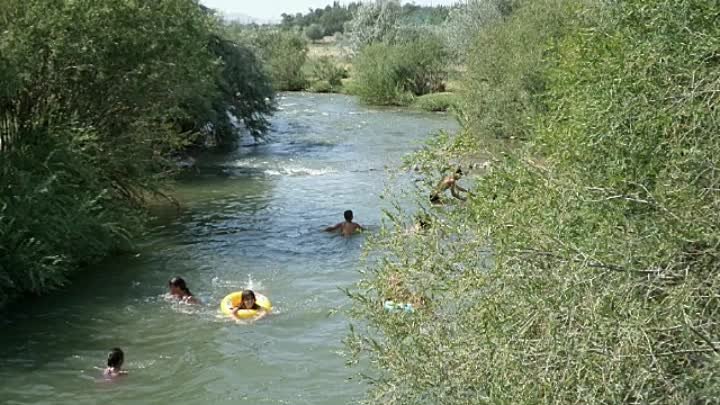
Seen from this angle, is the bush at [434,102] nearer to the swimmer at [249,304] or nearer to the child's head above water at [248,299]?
the swimmer at [249,304]

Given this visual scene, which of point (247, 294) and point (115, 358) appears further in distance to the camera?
point (247, 294)

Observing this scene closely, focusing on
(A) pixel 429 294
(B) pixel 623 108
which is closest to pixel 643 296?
(B) pixel 623 108

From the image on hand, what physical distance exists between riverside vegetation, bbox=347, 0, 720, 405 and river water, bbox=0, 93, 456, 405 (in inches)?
74.3

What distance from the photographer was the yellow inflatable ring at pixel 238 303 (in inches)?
591

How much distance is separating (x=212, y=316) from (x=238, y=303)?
1.89 ft

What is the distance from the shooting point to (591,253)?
6.70m

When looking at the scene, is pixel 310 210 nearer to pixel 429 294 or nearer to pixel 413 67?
pixel 429 294

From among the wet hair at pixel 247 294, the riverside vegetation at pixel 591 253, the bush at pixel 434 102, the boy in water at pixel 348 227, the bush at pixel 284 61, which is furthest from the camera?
the bush at pixel 284 61

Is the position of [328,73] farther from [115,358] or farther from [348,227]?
[115,358]

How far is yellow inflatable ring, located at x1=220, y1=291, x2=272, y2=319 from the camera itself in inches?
591

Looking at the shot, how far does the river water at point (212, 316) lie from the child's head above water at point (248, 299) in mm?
376

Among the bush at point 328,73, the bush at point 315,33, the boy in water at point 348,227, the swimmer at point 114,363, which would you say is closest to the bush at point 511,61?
the boy in water at point 348,227

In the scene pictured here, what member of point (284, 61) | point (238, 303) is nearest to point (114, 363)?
point (238, 303)

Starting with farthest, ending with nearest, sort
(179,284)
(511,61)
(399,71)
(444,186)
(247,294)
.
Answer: (399,71) → (511,61) → (179,284) → (247,294) → (444,186)
